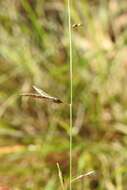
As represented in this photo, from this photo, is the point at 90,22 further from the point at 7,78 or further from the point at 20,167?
the point at 20,167

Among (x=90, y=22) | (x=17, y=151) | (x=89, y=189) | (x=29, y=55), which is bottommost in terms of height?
(x=89, y=189)

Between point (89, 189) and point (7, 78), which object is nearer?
point (89, 189)

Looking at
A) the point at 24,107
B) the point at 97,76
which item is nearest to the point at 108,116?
the point at 97,76

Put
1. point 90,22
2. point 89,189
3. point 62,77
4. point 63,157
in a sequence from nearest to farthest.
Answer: point 89,189, point 63,157, point 62,77, point 90,22

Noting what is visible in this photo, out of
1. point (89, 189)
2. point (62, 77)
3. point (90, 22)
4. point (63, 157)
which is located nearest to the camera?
point (89, 189)

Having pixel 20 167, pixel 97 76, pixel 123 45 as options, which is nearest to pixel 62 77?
pixel 97 76

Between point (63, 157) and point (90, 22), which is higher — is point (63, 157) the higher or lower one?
the lower one
